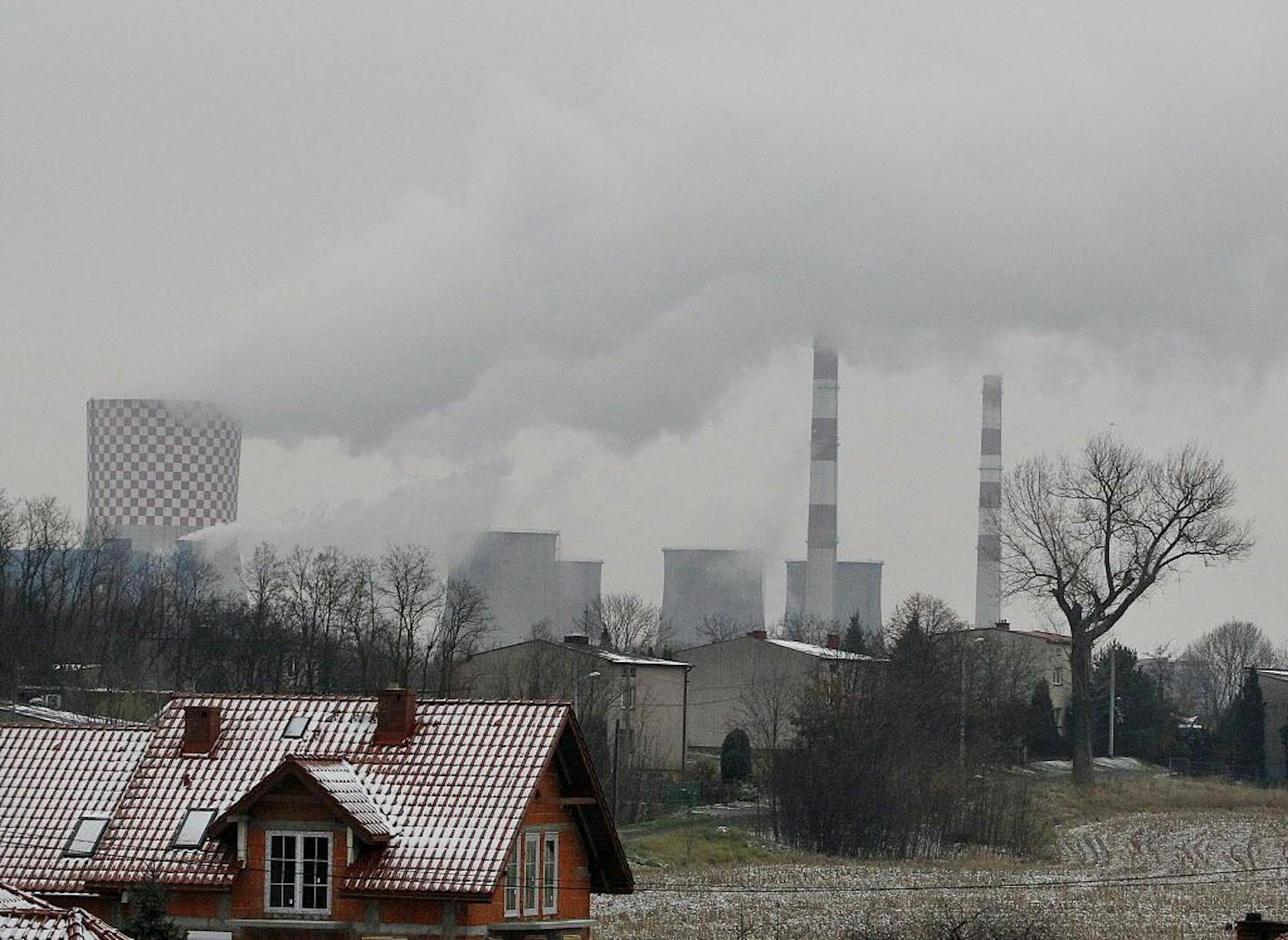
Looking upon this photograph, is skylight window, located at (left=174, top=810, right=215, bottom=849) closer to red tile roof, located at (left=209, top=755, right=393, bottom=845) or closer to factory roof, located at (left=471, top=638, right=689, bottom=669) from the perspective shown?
red tile roof, located at (left=209, top=755, right=393, bottom=845)

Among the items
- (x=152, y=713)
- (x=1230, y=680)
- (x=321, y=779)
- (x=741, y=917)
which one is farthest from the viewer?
(x=1230, y=680)

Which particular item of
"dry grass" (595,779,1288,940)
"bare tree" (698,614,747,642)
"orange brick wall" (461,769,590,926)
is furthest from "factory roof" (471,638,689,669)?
"orange brick wall" (461,769,590,926)

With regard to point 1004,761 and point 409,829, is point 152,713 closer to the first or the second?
point 1004,761

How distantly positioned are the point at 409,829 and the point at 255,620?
2098 inches

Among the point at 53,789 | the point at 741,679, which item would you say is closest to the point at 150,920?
the point at 53,789

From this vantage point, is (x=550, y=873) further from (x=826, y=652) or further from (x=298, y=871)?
(x=826, y=652)

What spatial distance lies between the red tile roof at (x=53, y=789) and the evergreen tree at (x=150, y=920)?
4152 mm

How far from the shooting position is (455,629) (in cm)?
8481

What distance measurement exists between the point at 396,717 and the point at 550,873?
9.54ft

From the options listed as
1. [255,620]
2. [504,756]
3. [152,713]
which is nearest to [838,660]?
[255,620]

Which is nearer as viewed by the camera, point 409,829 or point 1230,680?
point 409,829

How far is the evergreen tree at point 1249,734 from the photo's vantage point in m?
87.7

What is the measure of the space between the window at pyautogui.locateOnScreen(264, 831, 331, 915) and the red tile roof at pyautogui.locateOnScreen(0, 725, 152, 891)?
2666mm

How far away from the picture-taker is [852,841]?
187ft
